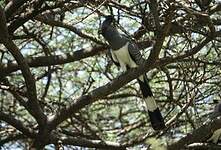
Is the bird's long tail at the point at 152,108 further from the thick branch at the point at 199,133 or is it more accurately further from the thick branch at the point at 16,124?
the thick branch at the point at 16,124

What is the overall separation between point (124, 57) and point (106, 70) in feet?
1.45

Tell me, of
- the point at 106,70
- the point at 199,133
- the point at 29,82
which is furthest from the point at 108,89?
the point at 106,70

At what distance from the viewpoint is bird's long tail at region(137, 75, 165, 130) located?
13.9 feet

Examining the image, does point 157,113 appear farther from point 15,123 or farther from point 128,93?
point 15,123

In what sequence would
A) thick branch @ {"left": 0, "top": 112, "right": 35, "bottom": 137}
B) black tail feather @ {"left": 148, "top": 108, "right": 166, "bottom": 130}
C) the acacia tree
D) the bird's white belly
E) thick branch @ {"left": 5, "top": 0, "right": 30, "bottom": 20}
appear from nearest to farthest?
the acacia tree
thick branch @ {"left": 5, "top": 0, "right": 30, "bottom": 20}
thick branch @ {"left": 0, "top": 112, "right": 35, "bottom": 137}
black tail feather @ {"left": 148, "top": 108, "right": 166, "bottom": 130}
the bird's white belly

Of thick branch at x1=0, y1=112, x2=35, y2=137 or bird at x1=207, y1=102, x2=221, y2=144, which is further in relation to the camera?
bird at x1=207, y1=102, x2=221, y2=144

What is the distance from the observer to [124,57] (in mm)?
4457

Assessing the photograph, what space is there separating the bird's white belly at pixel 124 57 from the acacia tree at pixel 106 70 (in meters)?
0.14

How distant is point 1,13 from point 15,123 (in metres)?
1.17

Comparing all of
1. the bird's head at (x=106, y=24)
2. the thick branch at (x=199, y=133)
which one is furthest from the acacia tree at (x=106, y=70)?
the bird's head at (x=106, y=24)

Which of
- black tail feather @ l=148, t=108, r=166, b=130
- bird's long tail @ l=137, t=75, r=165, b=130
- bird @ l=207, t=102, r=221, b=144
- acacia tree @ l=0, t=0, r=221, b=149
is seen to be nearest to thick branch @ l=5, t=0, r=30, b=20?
acacia tree @ l=0, t=0, r=221, b=149

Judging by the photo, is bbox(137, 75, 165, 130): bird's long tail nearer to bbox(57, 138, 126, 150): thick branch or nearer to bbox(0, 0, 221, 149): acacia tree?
bbox(0, 0, 221, 149): acacia tree

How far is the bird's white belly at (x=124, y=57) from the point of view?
4.44m

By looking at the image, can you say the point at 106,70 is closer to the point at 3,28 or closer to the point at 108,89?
the point at 108,89
